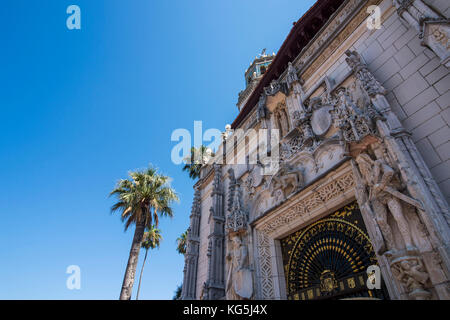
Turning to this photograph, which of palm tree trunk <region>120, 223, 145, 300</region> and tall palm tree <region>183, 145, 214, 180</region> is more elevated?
tall palm tree <region>183, 145, 214, 180</region>

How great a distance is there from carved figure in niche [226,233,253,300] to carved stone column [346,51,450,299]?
420cm

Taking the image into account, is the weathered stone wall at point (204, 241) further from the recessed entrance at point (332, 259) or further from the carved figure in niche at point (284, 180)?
the carved figure in niche at point (284, 180)

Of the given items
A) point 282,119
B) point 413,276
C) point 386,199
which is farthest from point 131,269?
point 413,276

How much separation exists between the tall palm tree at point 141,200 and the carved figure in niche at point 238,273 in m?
8.99

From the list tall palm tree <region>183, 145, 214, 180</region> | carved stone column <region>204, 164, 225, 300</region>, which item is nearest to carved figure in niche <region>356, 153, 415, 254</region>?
carved stone column <region>204, 164, 225, 300</region>

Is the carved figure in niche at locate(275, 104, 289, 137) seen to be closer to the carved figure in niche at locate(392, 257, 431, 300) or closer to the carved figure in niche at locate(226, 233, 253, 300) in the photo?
the carved figure in niche at locate(226, 233, 253, 300)

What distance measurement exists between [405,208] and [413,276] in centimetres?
109

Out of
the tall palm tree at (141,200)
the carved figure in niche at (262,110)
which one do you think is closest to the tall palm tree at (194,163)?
the tall palm tree at (141,200)

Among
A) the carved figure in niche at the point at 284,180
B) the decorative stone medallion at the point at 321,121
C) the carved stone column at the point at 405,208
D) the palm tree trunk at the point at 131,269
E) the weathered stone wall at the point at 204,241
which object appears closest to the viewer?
the carved stone column at the point at 405,208

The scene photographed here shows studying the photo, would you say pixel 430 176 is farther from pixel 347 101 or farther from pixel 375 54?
pixel 375 54

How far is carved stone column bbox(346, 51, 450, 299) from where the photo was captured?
364cm

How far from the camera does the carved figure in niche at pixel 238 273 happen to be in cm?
734

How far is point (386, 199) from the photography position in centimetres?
445
